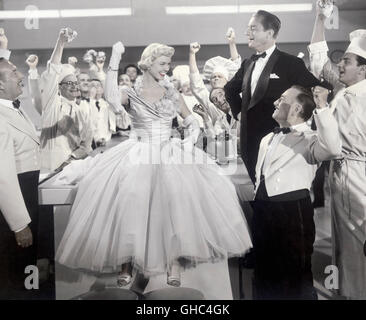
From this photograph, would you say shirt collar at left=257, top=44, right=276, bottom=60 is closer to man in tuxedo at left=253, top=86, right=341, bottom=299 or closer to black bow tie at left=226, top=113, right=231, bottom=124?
man in tuxedo at left=253, top=86, right=341, bottom=299

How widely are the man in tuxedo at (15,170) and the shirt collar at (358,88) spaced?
58.0 inches

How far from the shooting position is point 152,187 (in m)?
2.20

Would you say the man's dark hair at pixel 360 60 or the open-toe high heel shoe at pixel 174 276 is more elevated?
the man's dark hair at pixel 360 60

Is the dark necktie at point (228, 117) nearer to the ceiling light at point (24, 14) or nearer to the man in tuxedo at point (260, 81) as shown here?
the man in tuxedo at point (260, 81)

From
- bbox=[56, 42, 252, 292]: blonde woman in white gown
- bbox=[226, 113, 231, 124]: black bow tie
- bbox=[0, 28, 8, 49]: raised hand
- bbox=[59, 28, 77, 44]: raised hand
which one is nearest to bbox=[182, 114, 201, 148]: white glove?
bbox=[56, 42, 252, 292]: blonde woman in white gown

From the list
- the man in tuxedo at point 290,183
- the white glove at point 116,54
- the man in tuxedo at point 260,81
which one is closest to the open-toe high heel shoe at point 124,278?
the man in tuxedo at point 290,183

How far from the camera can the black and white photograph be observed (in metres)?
2.18

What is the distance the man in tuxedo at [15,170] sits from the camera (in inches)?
87.0

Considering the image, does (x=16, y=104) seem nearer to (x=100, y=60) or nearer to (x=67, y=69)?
(x=67, y=69)

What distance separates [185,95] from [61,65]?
60 centimetres

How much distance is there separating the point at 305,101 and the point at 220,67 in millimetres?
421

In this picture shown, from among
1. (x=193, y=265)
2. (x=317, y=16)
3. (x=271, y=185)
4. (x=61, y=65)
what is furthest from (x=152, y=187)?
(x=317, y=16)

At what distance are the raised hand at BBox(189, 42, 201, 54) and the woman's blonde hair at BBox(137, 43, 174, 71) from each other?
90 mm

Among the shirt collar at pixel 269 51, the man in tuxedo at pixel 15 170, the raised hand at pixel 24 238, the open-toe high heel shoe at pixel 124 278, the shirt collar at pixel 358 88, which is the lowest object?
the open-toe high heel shoe at pixel 124 278
